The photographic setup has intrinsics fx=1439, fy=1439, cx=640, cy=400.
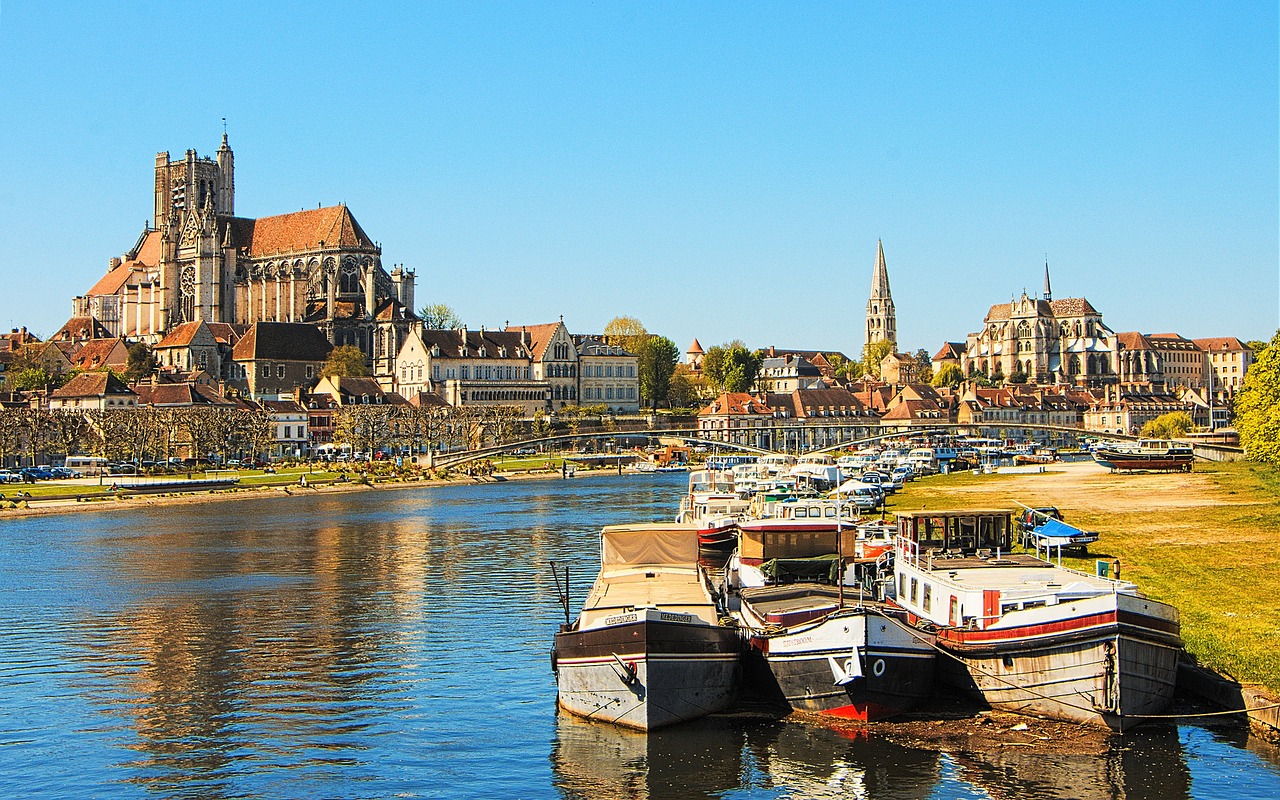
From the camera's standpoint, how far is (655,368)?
18412 centimetres

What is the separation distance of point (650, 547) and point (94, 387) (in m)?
113

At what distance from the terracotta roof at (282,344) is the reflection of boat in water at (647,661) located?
462ft

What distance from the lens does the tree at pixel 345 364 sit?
530ft

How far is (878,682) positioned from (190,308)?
17541 centimetres

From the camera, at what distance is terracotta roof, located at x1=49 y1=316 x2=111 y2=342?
192 metres

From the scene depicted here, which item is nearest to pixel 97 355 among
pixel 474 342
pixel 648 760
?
pixel 474 342

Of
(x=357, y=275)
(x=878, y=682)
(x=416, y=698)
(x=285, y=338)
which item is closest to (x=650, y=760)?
(x=878, y=682)

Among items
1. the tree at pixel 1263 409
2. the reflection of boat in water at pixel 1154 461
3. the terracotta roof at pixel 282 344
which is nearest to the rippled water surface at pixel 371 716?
the tree at pixel 1263 409

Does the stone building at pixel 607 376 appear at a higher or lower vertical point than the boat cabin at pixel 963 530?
higher

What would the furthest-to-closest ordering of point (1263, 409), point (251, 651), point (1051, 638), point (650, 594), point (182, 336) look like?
1. point (182, 336)
2. point (1263, 409)
3. point (251, 651)
4. point (650, 594)
5. point (1051, 638)

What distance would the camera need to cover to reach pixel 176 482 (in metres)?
98.4

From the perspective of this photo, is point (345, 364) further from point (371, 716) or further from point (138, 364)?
point (371, 716)

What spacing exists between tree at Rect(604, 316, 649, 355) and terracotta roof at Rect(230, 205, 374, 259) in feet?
111

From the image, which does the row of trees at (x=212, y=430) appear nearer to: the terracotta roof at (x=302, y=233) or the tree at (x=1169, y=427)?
the terracotta roof at (x=302, y=233)
